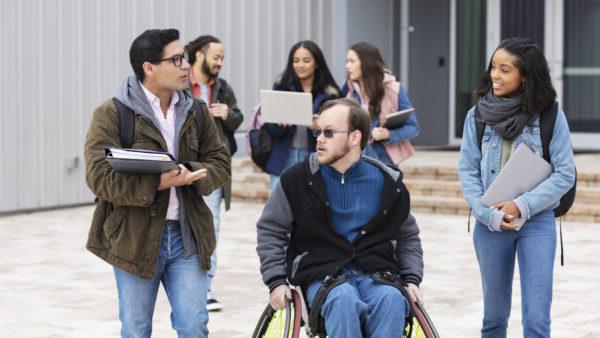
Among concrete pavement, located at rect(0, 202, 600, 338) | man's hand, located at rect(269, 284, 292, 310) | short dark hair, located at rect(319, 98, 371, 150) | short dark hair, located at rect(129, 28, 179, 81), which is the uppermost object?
short dark hair, located at rect(129, 28, 179, 81)

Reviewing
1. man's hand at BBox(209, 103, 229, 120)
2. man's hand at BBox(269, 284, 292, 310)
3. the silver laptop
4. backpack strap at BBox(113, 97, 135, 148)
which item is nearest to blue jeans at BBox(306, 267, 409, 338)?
man's hand at BBox(269, 284, 292, 310)

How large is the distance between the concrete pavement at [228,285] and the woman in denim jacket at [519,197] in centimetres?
155

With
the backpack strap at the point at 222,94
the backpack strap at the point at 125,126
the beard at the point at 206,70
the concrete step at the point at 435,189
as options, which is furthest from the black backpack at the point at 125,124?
the concrete step at the point at 435,189

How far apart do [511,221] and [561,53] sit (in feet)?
36.5

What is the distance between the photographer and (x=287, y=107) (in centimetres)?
743

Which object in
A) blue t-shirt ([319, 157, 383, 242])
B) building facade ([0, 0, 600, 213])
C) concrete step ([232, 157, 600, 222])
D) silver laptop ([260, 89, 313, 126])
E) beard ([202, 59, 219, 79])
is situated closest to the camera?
blue t-shirt ([319, 157, 383, 242])

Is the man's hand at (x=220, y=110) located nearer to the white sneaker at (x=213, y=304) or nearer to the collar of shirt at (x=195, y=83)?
the collar of shirt at (x=195, y=83)

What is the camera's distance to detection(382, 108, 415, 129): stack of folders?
7641mm

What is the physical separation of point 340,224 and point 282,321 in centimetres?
43

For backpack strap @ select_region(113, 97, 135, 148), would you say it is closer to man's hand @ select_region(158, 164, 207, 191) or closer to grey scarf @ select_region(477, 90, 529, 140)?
man's hand @ select_region(158, 164, 207, 191)

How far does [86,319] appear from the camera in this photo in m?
7.19

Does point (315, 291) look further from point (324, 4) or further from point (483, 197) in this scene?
point (324, 4)

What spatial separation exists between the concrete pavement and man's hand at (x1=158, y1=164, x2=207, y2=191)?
2170mm

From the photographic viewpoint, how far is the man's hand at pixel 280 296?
4684 millimetres
